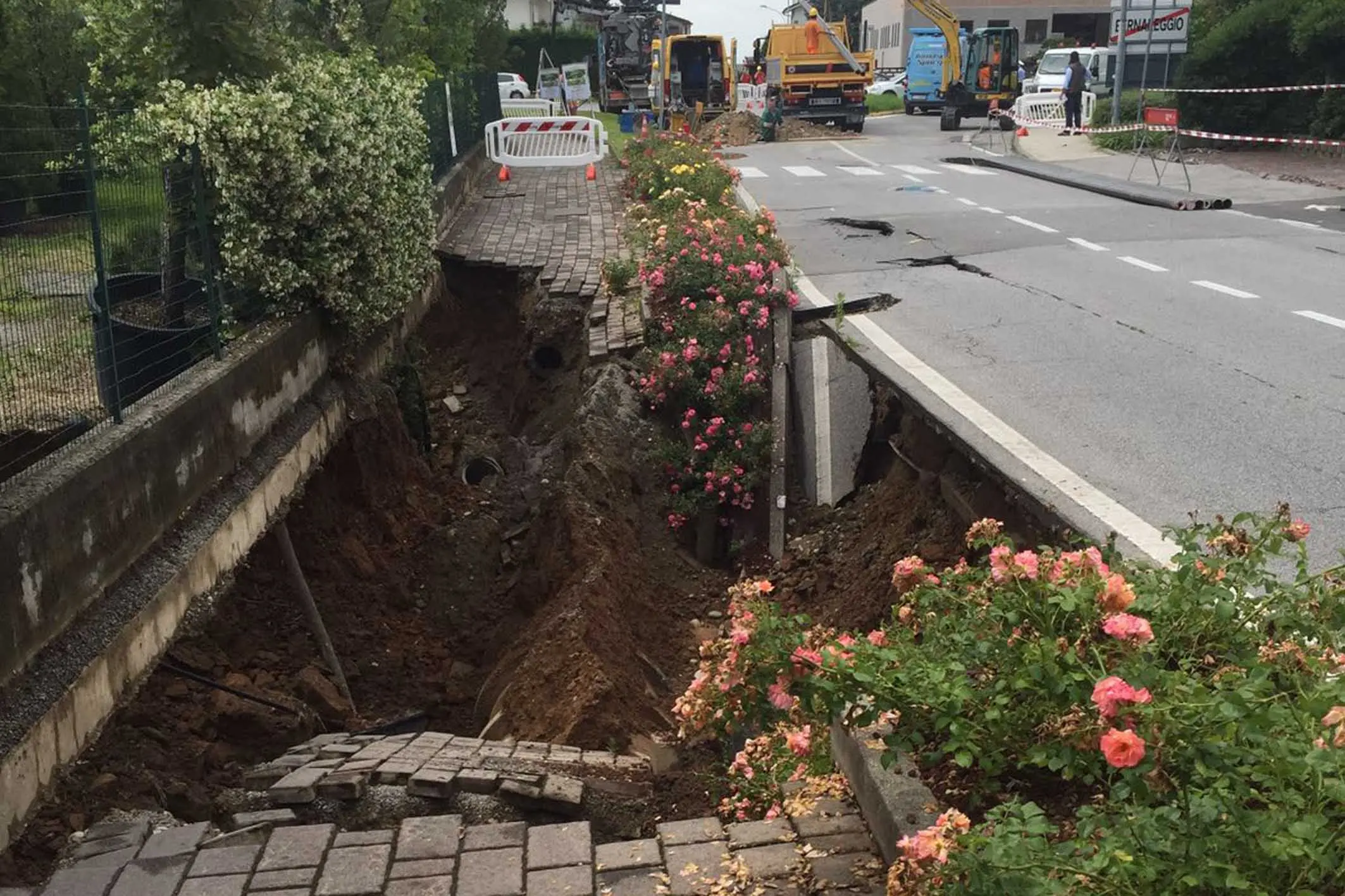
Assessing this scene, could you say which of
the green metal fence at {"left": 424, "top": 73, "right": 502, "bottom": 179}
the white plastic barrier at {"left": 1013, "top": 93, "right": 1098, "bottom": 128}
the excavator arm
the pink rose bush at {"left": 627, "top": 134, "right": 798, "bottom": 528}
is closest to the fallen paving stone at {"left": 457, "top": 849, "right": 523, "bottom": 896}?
the pink rose bush at {"left": 627, "top": 134, "right": 798, "bottom": 528}

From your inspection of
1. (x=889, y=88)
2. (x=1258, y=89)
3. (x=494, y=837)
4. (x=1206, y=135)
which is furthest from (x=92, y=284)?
(x=889, y=88)

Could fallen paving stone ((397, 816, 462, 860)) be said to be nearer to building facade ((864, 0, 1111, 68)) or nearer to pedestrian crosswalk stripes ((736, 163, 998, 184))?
pedestrian crosswalk stripes ((736, 163, 998, 184))

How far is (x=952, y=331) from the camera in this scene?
928 centimetres

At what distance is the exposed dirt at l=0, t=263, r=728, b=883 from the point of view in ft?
18.0

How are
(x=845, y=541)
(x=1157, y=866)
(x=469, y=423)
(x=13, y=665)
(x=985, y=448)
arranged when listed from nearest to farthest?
1. (x=1157, y=866)
2. (x=13, y=665)
3. (x=985, y=448)
4. (x=845, y=541)
5. (x=469, y=423)

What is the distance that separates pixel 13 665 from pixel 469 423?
7362mm

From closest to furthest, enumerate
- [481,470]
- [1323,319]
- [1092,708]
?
[1092,708] < [1323,319] < [481,470]

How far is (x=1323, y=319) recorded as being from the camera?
921 cm

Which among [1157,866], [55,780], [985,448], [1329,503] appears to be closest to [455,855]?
[55,780]

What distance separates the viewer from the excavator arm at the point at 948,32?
39.2 metres

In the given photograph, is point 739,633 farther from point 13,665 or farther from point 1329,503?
point 1329,503

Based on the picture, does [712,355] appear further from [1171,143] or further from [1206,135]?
[1171,143]

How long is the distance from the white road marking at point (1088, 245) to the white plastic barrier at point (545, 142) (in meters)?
8.62

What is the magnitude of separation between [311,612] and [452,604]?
4.79ft
